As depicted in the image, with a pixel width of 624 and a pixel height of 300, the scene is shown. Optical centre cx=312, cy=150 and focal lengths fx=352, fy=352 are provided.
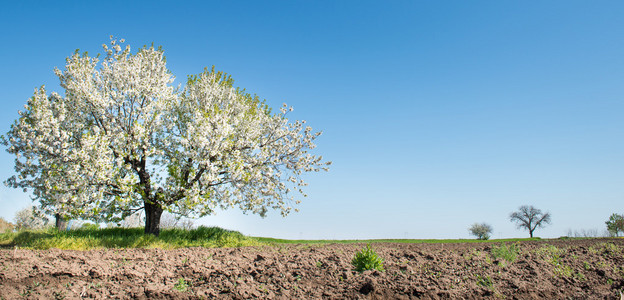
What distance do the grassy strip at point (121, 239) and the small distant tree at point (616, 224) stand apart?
5193 centimetres

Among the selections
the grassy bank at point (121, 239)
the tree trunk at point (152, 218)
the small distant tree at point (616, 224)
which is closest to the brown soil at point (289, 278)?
the grassy bank at point (121, 239)

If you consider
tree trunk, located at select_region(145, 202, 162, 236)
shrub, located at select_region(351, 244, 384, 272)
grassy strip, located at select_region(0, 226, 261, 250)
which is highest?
tree trunk, located at select_region(145, 202, 162, 236)

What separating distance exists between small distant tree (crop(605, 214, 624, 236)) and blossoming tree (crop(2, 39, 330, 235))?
4860 cm

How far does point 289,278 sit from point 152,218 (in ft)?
45.1

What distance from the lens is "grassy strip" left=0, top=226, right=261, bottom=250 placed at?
47.7ft

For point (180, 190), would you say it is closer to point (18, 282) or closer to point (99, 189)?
point (99, 189)

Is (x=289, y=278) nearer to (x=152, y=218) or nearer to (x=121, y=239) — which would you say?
(x=121, y=239)

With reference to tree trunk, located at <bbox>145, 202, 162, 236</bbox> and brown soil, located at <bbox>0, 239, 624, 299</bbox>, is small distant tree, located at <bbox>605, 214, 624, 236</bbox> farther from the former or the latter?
tree trunk, located at <bbox>145, 202, 162, 236</bbox>

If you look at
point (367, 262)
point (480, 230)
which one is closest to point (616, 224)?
point (480, 230)

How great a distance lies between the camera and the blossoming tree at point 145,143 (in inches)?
603

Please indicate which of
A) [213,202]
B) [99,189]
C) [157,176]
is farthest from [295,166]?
[99,189]

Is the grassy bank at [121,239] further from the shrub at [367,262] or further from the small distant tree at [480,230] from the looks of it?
the small distant tree at [480,230]

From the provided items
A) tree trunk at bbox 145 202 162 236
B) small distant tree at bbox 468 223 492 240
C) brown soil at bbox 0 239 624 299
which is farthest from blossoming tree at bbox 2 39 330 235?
small distant tree at bbox 468 223 492 240

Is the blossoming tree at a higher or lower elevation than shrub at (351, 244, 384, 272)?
higher
